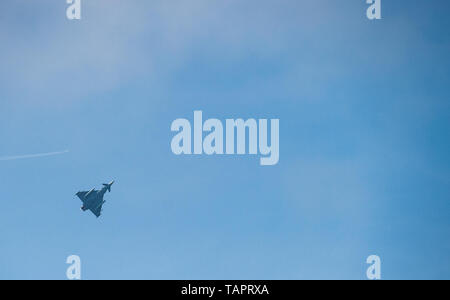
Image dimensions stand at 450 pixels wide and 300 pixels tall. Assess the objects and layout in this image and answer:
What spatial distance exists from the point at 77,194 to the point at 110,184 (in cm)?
75

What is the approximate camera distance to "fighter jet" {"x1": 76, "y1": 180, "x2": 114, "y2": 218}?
473 inches

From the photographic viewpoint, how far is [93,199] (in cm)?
1255

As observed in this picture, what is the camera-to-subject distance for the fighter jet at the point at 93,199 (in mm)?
12011

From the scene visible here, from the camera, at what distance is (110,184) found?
1205cm
